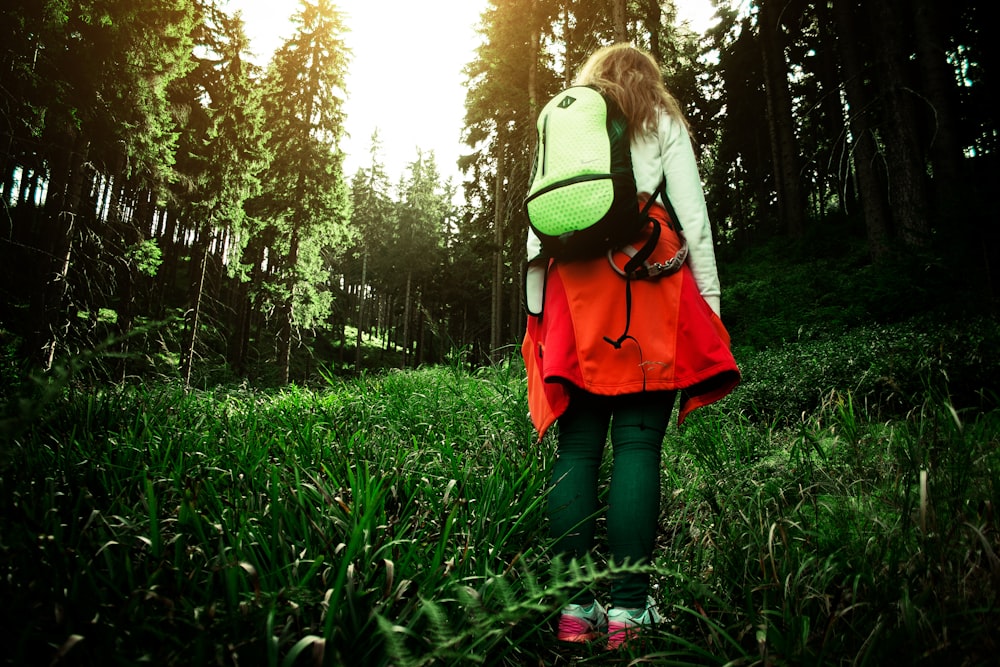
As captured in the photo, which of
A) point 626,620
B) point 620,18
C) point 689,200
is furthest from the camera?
point 620,18

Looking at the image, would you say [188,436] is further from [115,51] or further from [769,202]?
[769,202]

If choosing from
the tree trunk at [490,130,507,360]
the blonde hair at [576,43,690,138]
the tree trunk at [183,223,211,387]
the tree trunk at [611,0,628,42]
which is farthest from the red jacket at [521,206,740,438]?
the tree trunk at [490,130,507,360]

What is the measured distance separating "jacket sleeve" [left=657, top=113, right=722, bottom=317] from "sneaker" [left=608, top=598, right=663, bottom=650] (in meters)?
0.99

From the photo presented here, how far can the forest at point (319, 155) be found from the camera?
16.7 ft

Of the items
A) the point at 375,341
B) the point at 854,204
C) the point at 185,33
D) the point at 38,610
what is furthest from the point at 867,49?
the point at 375,341

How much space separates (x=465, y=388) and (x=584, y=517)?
265 cm

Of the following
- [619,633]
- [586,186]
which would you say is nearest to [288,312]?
[586,186]

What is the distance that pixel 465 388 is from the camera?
13.5 feet

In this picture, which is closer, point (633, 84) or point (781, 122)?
point (633, 84)

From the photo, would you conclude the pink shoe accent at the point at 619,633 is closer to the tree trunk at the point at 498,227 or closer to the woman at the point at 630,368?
the woman at the point at 630,368

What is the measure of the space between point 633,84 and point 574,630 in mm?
1937

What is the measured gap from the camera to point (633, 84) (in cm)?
183

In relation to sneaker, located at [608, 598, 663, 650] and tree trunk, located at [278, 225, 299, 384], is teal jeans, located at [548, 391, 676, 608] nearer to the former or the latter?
sneaker, located at [608, 598, 663, 650]

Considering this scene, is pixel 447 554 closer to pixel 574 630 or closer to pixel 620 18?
pixel 574 630
